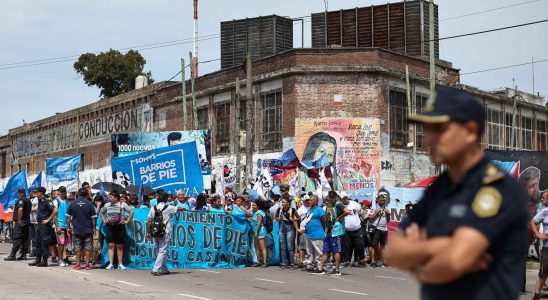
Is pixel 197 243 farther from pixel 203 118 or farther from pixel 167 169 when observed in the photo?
pixel 203 118

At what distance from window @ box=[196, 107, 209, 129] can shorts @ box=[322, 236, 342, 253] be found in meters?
23.7

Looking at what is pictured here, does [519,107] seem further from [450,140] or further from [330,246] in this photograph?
[450,140]

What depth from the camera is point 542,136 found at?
44562 mm

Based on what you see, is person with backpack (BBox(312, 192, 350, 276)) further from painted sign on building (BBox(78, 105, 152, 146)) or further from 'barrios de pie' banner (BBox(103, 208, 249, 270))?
painted sign on building (BBox(78, 105, 152, 146))

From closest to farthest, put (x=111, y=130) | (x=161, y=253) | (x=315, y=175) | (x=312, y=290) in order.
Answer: (x=312, y=290)
(x=161, y=253)
(x=315, y=175)
(x=111, y=130)

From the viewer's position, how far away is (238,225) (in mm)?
18250

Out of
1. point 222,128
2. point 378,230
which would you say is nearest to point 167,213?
point 378,230

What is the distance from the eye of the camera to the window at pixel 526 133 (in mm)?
42219

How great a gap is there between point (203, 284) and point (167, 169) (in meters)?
5.96

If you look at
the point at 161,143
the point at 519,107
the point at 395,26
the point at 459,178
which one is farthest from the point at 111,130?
the point at 459,178

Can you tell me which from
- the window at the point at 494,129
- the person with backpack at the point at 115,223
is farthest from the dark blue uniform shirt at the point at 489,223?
the window at the point at 494,129

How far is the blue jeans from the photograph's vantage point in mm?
17875

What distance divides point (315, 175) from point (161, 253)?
33.7 feet

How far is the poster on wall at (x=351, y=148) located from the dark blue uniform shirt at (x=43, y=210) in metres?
16.4
